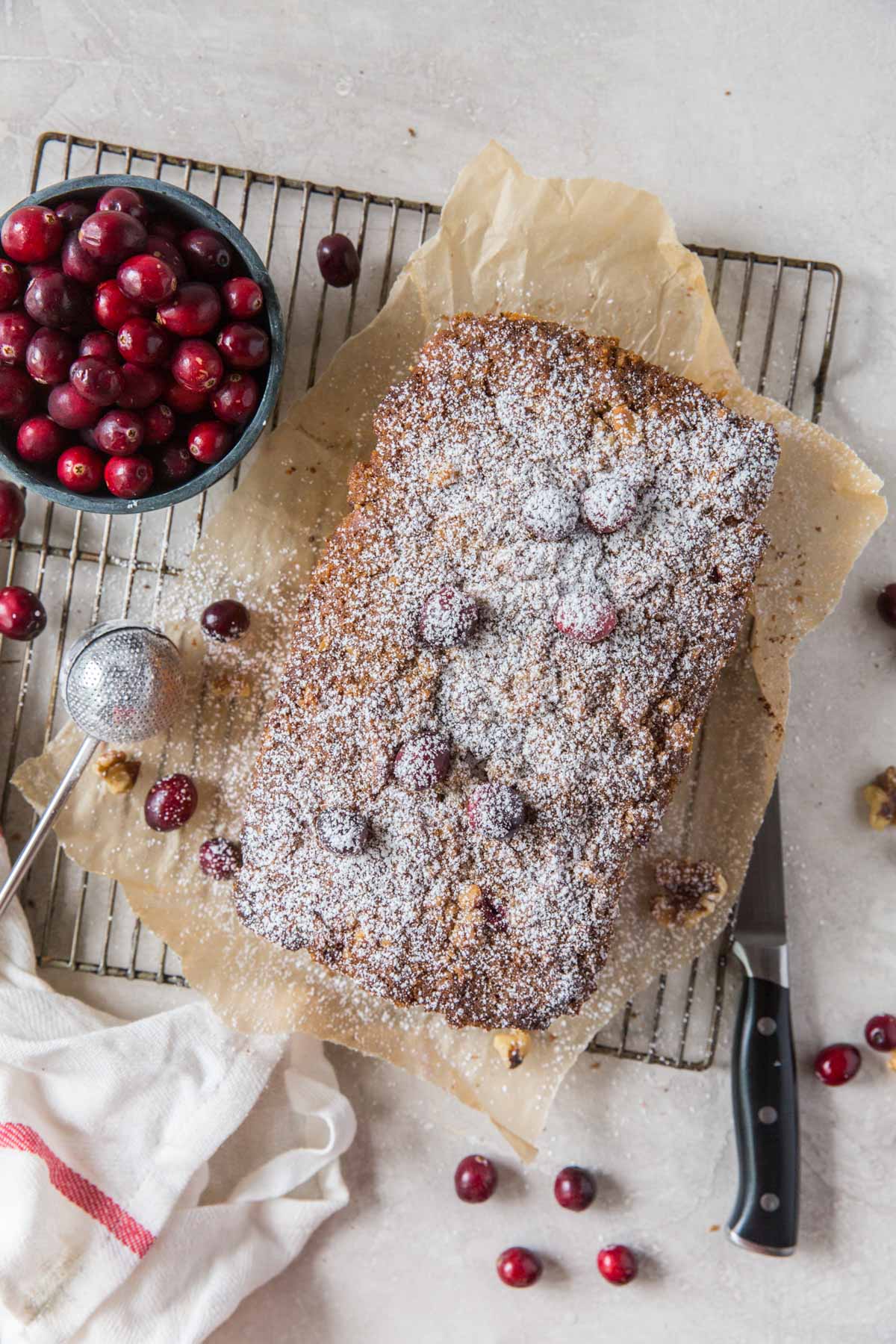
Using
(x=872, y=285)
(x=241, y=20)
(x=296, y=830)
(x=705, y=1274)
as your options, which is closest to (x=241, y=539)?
(x=296, y=830)

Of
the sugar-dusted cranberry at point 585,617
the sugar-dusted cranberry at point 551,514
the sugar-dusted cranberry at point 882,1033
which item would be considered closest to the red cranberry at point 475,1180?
the sugar-dusted cranberry at point 882,1033

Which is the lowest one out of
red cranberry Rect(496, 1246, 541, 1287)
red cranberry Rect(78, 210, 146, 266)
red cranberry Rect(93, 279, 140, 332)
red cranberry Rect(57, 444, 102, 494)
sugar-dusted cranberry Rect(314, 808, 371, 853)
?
red cranberry Rect(496, 1246, 541, 1287)

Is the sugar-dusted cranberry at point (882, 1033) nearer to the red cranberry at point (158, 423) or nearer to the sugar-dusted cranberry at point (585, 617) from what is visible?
the sugar-dusted cranberry at point (585, 617)

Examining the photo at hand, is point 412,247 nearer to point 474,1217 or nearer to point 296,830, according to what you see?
point 296,830

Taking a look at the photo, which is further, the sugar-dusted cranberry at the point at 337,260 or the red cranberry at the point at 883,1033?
the red cranberry at the point at 883,1033

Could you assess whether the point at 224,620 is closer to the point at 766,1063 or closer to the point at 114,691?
the point at 114,691

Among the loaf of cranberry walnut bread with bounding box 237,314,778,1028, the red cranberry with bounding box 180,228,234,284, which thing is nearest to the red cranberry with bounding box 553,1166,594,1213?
the loaf of cranberry walnut bread with bounding box 237,314,778,1028

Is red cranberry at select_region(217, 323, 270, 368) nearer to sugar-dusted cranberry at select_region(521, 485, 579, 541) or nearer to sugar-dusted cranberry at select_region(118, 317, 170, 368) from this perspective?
sugar-dusted cranberry at select_region(118, 317, 170, 368)
